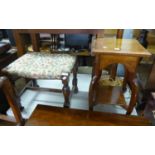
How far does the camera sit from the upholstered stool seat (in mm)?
967

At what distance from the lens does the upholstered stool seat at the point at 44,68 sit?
97cm

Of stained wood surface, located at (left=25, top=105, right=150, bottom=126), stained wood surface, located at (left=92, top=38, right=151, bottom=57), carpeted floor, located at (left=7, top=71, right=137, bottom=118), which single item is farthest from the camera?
carpeted floor, located at (left=7, top=71, right=137, bottom=118)

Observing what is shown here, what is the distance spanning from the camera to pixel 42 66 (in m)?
1.04

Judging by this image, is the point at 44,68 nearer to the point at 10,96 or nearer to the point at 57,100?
the point at 10,96

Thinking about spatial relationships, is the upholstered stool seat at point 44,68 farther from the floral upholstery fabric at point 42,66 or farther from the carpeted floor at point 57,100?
the carpeted floor at point 57,100

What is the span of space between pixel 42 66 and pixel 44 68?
0.04 m

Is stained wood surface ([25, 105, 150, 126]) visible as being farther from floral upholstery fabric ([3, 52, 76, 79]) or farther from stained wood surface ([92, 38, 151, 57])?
stained wood surface ([92, 38, 151, 57])

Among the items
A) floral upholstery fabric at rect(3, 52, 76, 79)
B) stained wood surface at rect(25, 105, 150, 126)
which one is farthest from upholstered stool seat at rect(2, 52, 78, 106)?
stained wood surface at rect(25, 105, 150, 126)

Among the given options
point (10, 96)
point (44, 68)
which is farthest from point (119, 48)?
point (10, 96)

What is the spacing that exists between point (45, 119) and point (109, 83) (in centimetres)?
68

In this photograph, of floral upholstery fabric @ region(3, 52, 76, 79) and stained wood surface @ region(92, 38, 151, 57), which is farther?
floral upholstery fabric @ region(3, 52, 76, 79)

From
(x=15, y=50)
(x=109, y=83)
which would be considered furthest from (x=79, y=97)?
(x=15, y=50)
